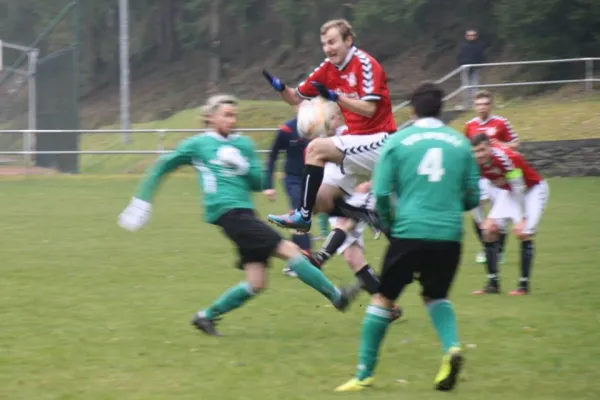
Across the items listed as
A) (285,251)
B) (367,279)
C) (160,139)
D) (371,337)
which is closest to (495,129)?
(367,279)

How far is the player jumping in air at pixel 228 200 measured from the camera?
8195 mm

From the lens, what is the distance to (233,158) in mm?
8258

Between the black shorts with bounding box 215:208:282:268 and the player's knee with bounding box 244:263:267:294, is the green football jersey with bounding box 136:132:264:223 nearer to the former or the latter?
the black shorts with bounding box 215:208:282:268

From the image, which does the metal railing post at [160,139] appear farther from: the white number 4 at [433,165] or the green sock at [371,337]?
the white number 4 at [433,165]

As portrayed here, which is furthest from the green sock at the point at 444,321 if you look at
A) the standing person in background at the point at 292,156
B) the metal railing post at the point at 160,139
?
the metal railing post at the point at 160,139

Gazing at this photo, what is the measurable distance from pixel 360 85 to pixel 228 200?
1451 millimetres

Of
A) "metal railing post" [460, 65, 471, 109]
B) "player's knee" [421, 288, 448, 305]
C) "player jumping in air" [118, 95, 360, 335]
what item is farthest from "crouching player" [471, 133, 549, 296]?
"metal railing post" [460, 65, 471, 109]

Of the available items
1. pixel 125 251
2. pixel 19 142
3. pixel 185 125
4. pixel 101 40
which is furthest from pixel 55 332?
pixel 101 40

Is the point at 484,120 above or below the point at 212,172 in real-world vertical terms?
above

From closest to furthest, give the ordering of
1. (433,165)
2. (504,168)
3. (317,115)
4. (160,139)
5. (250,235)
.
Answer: (433,165), (250,235), (317,115), (504,168), (160,139)

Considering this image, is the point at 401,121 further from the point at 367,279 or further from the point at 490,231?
the point at 367,279

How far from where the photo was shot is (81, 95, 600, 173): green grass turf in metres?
25.4

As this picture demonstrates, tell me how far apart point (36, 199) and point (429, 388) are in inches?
632

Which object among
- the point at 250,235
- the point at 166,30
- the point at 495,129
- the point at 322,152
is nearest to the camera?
the point at 250,235
